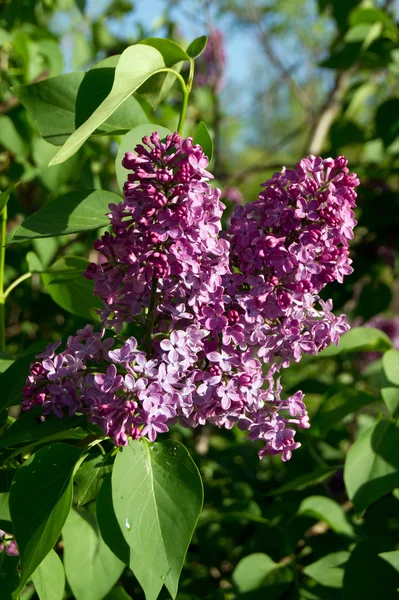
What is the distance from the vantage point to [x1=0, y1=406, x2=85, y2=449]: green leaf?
79cm

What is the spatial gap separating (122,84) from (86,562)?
2.16 feet

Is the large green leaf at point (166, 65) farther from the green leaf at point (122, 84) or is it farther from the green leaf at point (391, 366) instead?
the green leaf at point (391, 366)

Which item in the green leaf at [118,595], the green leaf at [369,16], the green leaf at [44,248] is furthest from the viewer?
the green leaf at [369,16]

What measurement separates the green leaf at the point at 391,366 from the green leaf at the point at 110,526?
52 cm

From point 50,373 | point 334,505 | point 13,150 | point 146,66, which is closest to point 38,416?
point 50,373

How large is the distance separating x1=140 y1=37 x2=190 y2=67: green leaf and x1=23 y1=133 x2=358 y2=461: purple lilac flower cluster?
16 centimetres

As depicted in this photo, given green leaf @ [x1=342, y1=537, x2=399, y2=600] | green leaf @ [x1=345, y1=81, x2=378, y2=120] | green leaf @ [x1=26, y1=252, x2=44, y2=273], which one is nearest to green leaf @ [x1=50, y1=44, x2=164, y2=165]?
green leaf @ [x1=26, y1=252, x2=44, y2=273]

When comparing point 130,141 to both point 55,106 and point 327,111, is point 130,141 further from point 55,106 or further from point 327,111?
point 327,111

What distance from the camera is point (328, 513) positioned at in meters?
1.30

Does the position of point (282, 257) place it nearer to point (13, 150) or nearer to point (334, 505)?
point (334, 505)

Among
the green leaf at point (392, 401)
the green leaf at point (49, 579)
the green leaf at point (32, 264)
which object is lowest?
the green leaf at point (49, 579)

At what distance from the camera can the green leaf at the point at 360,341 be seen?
1.21 meters

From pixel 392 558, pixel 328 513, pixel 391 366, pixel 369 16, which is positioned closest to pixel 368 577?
pixel 392 558

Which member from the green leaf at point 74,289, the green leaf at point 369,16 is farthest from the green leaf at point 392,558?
the green leaf at point 369,16
